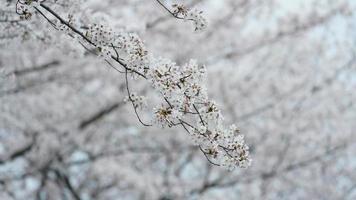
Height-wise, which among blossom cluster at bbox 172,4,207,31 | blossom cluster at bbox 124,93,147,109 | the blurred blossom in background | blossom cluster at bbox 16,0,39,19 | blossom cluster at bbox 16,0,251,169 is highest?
the blurred blossom in background

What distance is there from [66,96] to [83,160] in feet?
4.03

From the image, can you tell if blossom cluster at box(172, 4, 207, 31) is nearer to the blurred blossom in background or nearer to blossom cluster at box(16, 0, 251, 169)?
blossom cluster at box(16, 0, 251, 169)

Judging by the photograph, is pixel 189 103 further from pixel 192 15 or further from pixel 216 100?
pixel 216 100

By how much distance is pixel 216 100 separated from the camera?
10.2 meters

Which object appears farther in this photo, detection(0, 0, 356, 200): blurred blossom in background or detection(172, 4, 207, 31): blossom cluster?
detection(0, 0, 356, 200): blurred blossom in background

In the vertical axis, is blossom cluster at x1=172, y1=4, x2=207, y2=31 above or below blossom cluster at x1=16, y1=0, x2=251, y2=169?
above

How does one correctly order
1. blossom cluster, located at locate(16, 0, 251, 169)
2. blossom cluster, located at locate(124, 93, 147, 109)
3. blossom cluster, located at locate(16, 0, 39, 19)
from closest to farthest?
blossom cluster, located at locate(16, 0, 251, 169), blossom cluster, located at locate(16, 0, 39, 19), blossom cluster, located at locate(124, 93, 147, 109)

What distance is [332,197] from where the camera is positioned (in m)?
10.9

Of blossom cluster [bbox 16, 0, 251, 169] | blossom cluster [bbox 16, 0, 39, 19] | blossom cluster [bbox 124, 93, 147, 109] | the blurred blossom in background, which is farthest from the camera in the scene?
the blurred blossom in background

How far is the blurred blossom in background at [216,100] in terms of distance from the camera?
325 inches

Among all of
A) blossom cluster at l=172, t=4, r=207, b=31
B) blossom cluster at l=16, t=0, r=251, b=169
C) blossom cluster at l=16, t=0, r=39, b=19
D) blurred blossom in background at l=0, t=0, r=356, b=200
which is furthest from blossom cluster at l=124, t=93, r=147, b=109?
blurred blossom in background at l=0, t=0, r=356, b=200

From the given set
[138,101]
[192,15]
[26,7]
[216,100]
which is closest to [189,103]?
[138,101]

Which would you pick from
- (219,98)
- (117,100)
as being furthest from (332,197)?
(117,100)

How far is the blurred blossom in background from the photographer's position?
826 centimetres
